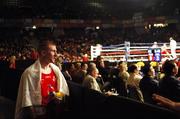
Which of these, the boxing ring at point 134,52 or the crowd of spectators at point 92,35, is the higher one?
the crowd of spectators at point 92,35

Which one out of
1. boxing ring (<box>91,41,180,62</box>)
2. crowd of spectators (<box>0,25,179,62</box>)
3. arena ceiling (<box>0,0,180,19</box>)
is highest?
arena ceiling (<box>0,0,180,19</box>)

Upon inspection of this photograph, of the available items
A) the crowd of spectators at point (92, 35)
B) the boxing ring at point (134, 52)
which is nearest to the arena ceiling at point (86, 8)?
the crowd of spectators at point (92, 35)

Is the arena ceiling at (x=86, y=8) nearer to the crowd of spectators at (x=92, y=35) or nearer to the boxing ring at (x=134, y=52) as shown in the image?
the crowd of spectators at (x=92, y=35)

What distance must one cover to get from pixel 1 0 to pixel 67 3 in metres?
7.50

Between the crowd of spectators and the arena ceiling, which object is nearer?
the crowd of spectators

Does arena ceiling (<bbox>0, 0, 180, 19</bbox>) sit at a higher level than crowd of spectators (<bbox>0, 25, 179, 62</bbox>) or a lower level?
higher

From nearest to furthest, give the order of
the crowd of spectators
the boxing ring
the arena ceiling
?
the boxing ring
the crowd of spectators
the arena ceiling

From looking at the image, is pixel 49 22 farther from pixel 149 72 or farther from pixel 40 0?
pixel 149 72

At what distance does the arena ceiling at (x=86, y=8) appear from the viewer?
37219 millimetres

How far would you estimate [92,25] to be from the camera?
123 feet

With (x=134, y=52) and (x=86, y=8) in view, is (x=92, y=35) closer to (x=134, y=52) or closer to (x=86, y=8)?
(x=86, y=8)

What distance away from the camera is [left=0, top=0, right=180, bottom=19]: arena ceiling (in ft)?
122

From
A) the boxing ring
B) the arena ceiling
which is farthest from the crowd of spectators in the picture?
the boxing ring

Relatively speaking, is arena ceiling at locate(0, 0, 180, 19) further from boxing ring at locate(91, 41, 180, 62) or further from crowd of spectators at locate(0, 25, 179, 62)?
boxing ring at locate(91, 41, 180, 62)
